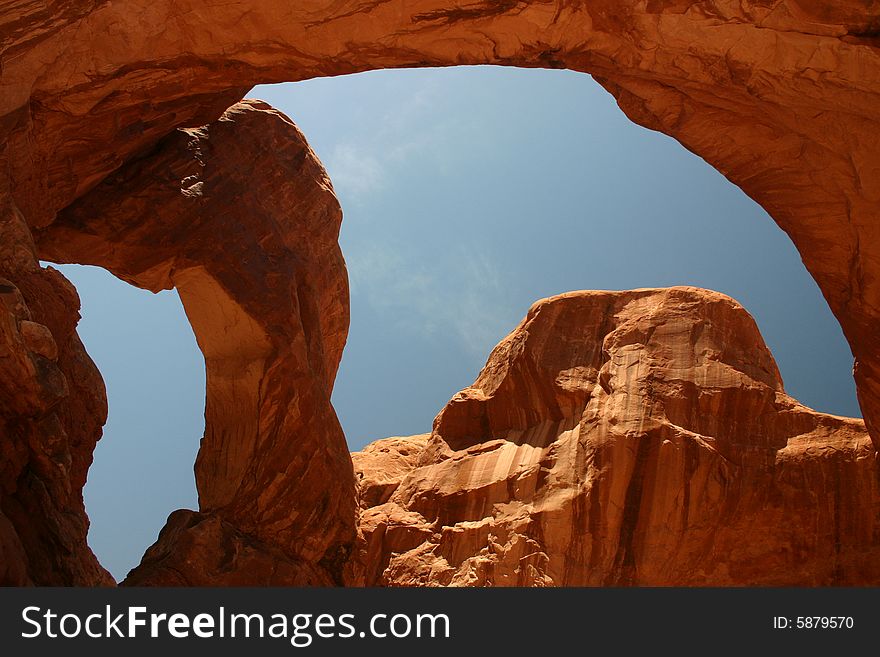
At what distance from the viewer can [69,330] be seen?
33.3ft

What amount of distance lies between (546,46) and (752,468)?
9.37 metres

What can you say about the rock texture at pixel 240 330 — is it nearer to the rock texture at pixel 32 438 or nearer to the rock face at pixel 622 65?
the rock face at pixel 622 65

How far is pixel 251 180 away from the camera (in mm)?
12820

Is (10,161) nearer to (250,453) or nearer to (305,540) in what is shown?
(250,453)

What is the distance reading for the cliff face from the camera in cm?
853

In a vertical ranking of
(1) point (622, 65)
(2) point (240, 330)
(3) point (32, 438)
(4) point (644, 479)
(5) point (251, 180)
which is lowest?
(3) point (32, 438)

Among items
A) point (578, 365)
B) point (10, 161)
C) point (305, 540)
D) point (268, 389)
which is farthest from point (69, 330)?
point (578, 365)

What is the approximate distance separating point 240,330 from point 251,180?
7.03ft

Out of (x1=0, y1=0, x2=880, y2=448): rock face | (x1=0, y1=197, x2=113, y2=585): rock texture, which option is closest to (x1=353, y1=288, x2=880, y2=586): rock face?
(x1=0, y1=0, x2=880, y2=448): rock face

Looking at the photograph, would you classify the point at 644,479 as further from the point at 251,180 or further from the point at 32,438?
the point at 32,438

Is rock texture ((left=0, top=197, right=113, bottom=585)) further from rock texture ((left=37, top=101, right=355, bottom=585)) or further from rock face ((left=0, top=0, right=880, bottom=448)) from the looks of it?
rock texture ((left=37, top=101, right=355, bottom=585))

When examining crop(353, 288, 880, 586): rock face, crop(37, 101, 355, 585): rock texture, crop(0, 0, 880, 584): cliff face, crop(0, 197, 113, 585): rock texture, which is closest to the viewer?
crop(0, 197, 113, 585): rock texture

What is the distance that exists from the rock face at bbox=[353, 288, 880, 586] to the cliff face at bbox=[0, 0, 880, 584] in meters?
4.18

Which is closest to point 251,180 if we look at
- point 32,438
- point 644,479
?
point 32,438
